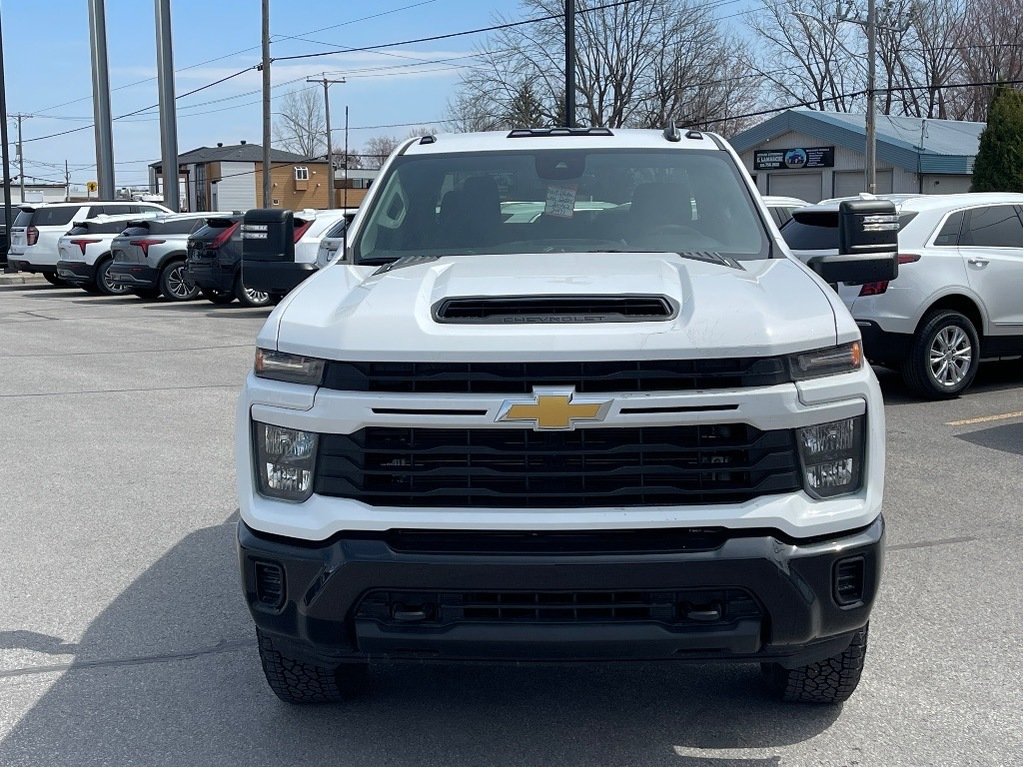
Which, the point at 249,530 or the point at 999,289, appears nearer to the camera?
the point at 249,530

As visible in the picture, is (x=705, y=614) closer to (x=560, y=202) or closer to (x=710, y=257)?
(x=710, y=257)

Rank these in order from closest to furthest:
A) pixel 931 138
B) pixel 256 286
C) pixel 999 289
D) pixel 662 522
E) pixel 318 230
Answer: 1. pixel 662 522
2. pixel 256 286
3. pixel 999 289
4. pixel 318 230
5. pixel 931 138

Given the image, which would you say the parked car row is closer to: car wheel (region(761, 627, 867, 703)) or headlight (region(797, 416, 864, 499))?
car wheel (region(761, 627, 867, 703))

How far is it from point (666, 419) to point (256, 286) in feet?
7.80

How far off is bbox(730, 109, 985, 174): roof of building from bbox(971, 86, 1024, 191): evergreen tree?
516cm

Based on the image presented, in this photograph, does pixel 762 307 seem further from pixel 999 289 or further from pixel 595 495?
pixel 999 289

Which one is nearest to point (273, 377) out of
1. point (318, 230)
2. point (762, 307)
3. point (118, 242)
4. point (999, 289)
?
point (762, 307)

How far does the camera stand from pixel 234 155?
307ft

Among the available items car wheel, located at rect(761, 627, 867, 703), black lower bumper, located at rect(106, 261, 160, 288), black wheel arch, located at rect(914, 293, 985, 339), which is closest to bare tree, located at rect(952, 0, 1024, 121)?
black lower bumper, located at rect(106, 261, 160, 288)

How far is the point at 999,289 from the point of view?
408 inches

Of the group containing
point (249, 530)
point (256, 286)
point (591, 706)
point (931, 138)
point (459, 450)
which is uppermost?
point (931, 138)

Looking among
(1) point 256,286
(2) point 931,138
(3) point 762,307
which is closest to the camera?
(3) point 762,307

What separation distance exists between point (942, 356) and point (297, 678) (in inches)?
303

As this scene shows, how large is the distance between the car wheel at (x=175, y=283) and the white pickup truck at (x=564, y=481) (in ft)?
66.2
